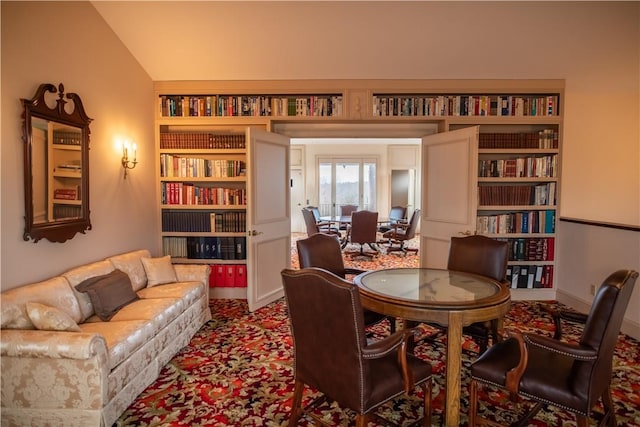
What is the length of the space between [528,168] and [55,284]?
4.80 m

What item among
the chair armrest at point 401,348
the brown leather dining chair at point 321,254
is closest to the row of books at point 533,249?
the brown leather dining chair at point 321,254

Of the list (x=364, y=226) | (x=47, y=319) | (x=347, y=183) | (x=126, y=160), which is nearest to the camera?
(x=47, y=319)

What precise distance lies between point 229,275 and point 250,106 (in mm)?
2098

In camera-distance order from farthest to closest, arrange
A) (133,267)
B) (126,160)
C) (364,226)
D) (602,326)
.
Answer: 1. (364,226)
2. (126,160)
3. (133,267)
4. (602,326)

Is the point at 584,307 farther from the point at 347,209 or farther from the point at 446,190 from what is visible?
the point at 347,209

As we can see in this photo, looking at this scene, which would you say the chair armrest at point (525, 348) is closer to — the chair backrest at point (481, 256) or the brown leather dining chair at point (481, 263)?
the brown leather dining chair at point (481, 263)

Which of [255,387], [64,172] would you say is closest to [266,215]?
[64,172]

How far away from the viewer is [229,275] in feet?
15.2

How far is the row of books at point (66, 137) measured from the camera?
2863mm

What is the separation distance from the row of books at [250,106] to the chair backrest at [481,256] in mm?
2230

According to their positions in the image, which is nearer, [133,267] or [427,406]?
[427,406]

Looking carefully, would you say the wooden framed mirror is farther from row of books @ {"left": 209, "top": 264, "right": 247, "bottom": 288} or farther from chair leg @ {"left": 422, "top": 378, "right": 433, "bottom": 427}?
chair leg @ {"left": 422, "top": 378, "right": 433, "bottom": 427}

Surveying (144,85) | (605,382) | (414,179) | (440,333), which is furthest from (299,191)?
(605,382)

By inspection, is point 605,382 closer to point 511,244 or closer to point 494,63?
point 511,244
